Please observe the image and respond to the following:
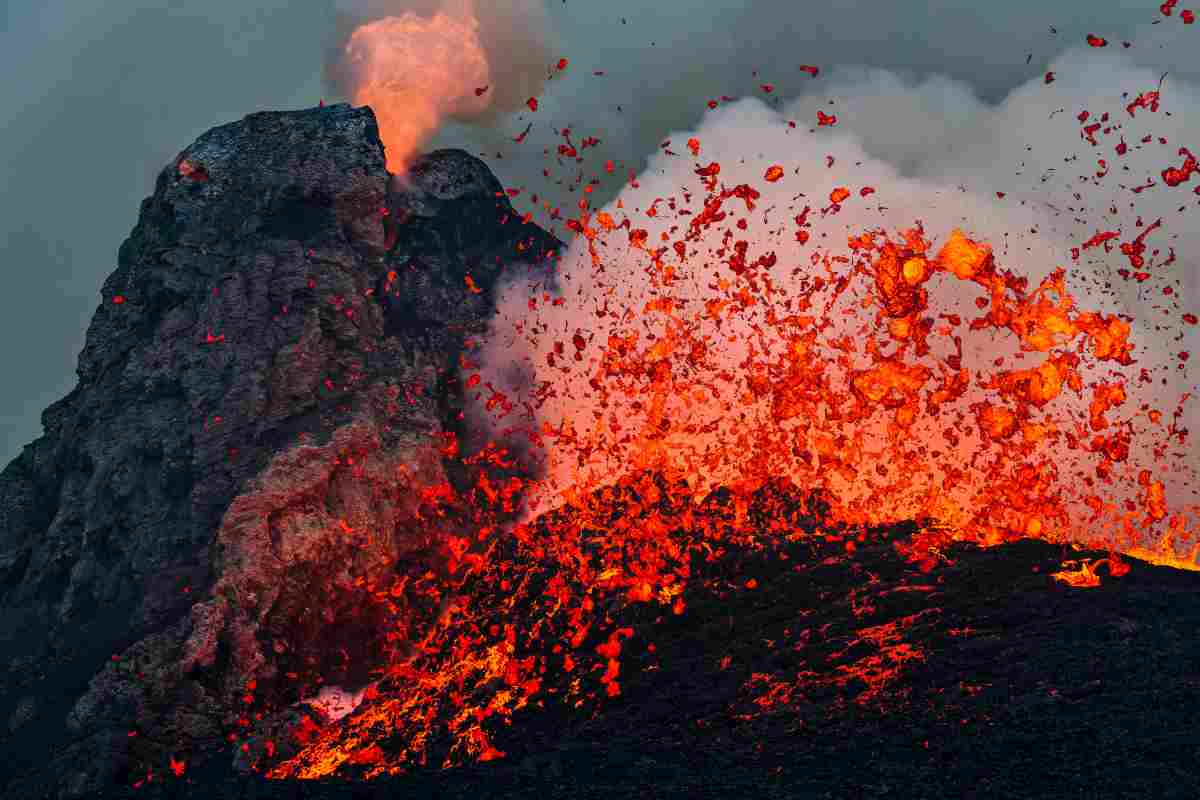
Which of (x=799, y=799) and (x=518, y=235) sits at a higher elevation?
(x=518, y=235)

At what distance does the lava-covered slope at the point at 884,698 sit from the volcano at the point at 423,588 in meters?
0.09

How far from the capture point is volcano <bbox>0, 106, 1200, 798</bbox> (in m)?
18.1

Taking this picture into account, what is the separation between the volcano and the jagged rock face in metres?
0.16

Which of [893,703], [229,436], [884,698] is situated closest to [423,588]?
[229,436]

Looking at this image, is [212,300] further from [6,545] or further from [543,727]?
[543,727]

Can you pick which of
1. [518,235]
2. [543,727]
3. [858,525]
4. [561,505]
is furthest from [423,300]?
[543,727]

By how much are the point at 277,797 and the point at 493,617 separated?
1544 centimetres

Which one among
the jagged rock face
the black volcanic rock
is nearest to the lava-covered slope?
the black volcanic rock

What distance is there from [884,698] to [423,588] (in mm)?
27157

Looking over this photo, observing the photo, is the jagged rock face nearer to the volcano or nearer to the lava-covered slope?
the volcano

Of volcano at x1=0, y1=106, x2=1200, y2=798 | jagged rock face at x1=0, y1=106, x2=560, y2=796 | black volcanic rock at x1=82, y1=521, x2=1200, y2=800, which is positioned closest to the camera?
black volcanic rock at x1=82, y1=521, x2=1200, y2=800

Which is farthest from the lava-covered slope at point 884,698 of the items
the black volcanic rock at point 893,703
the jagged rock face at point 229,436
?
the jagged rock face at point 229,436

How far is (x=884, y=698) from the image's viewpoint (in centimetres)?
1873

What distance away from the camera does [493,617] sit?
Answer: 35188mm
